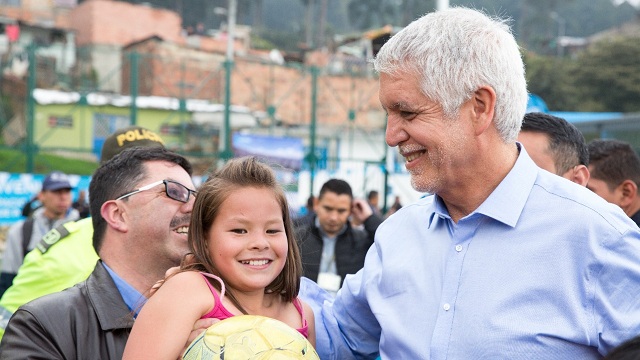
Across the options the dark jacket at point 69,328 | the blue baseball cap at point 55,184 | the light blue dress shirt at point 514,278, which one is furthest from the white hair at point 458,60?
the blue baseball cap at point 55,184

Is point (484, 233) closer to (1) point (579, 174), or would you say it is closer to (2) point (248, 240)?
(2) point (248, 240)

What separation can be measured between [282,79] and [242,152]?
12.6 m

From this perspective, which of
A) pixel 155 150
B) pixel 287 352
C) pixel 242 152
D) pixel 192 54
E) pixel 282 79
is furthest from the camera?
pixel 192 54

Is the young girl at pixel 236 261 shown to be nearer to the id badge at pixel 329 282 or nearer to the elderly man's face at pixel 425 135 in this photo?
the elderly man's face at pixel 425 135

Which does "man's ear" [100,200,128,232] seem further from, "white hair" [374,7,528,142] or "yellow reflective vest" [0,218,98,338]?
"white hair" [374,7,528,142]

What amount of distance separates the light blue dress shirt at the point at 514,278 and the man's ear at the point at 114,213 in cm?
115

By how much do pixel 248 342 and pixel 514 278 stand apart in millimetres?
766

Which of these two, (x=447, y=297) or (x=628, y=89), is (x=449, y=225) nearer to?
(x=447, y=297)

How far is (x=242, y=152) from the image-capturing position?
20391 mm

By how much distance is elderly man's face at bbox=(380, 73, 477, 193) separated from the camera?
7.92 ft

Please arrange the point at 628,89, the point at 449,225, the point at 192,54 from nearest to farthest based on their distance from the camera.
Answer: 1. the point at 449,225
2. the point at 192,54
3. the point at 628,89

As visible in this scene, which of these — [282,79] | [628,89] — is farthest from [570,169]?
[628,89]

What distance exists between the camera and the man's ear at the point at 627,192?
4695 millimetres

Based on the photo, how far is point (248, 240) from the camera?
2557mm
